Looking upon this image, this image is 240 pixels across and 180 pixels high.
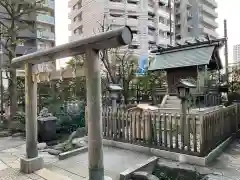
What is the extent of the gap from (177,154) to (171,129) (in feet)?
2.15

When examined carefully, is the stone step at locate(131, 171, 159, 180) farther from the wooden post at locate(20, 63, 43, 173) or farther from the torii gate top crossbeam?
the torii gate top crossbeam

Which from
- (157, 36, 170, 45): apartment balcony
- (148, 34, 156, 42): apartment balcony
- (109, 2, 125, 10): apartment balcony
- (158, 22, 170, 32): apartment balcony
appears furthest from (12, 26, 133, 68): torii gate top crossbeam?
(158, 22, 170, 32): apartment balcony

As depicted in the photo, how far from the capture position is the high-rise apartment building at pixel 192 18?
5691 cm

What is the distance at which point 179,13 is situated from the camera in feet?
189

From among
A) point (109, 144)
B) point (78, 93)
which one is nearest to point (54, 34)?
point (78, 93)

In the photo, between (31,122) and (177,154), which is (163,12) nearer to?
(177,154)

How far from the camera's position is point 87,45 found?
146 inches

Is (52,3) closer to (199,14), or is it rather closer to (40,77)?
(40,77)

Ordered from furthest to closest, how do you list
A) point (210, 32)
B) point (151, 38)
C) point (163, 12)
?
point (210, 32)
point (163, 12)
point (151, 38)

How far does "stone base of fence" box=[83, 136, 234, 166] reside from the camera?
5.34m

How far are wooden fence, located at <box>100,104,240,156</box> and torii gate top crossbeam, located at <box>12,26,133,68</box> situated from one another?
3101mm

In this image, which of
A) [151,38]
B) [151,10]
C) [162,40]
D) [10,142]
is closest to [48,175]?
[10,142]

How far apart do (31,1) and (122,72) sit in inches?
312

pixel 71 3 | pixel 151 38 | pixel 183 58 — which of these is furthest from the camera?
pixel 71 3
